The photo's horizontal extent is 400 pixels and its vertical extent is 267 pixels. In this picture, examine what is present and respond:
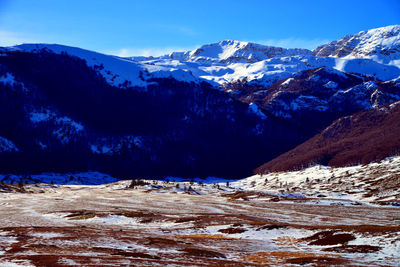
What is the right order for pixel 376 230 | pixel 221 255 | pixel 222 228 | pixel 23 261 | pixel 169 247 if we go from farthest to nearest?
pixel 222 228 → pixel 376 230 → pixel 169 247 → pixel 221 255 → pixel 23 261

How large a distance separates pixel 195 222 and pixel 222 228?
35.0 ft

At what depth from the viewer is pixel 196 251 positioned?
51844mm

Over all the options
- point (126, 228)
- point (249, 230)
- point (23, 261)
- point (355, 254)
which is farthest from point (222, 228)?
point (23, 261)

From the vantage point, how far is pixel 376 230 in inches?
2351

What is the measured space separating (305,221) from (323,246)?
41.9 m

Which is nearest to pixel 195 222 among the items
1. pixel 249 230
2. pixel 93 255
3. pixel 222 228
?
pixel 222 228

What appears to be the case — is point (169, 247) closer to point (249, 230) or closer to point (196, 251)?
point (196, 251)

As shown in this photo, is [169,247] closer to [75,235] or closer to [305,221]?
[75,235]

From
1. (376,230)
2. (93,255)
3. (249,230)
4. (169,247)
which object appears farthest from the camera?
(249,230)

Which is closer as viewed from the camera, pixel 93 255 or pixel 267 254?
pixel 93 255

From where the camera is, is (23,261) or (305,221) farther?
(305,221)

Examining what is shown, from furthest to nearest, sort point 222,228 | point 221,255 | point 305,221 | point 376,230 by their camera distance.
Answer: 1. point 305,221
2. point 222,228
3. point 376,230
4. point 221,255

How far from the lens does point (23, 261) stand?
139 feet

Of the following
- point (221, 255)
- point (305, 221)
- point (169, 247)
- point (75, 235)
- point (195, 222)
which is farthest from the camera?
point (305, 221)
